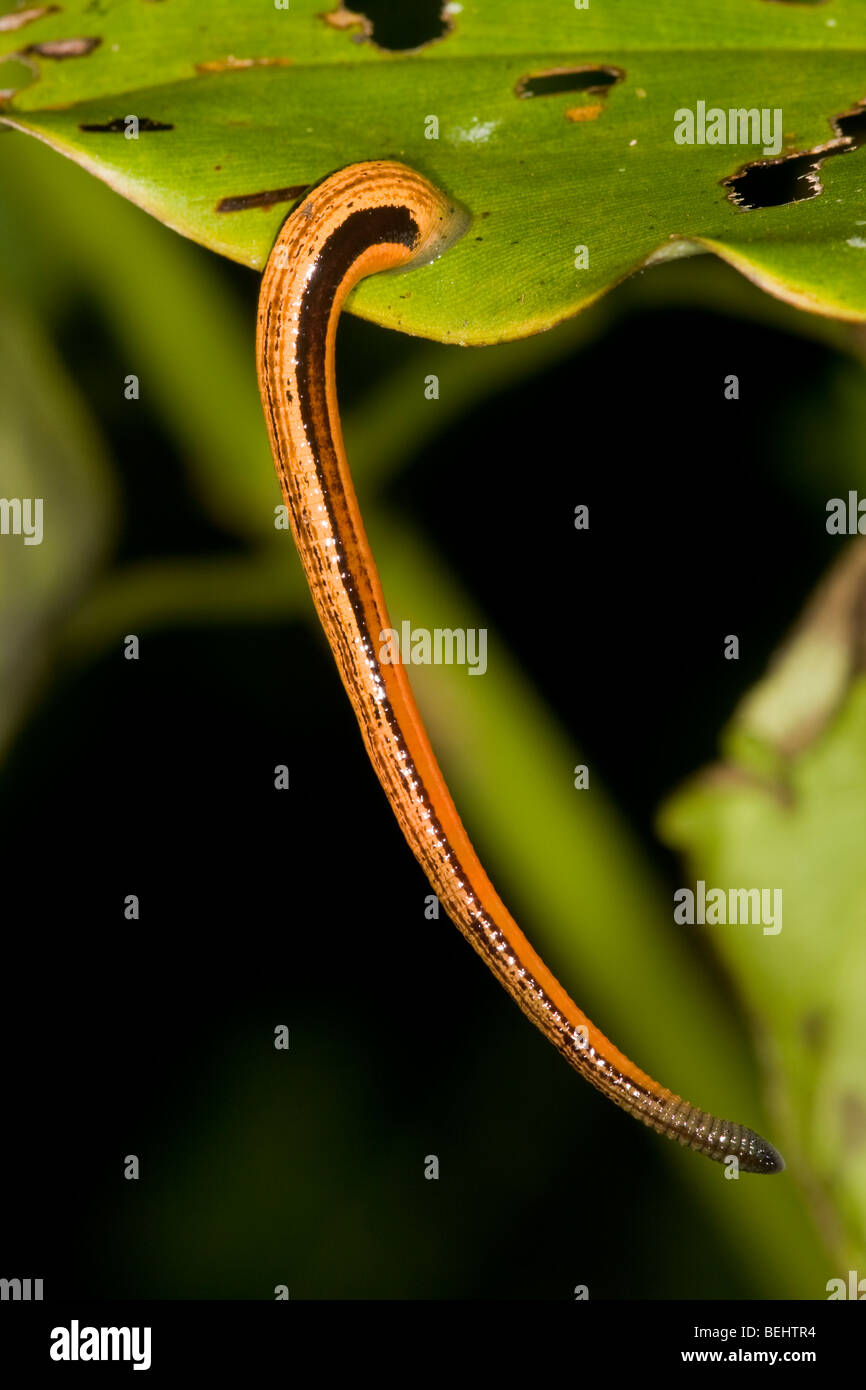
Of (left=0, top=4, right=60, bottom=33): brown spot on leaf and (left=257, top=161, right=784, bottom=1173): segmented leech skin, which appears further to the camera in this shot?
(left=257, top=161, right=784, bottom=1173): segmented leech skin

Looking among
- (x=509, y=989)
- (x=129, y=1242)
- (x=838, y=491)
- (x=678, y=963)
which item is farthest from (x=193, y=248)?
(x=129, y=1242)

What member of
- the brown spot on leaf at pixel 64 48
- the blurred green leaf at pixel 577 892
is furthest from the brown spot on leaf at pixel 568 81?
the blurred green leaf at pixel 577 892

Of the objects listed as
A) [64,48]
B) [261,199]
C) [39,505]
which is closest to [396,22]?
[261,199]

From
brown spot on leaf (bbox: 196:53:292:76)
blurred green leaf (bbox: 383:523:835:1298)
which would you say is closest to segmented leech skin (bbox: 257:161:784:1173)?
brown spot on leaf (bbox: 196:53:292:76)

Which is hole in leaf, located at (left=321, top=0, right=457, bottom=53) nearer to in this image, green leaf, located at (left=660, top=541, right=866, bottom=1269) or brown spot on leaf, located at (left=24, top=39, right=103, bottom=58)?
brown spot on leaf, located at (left=24, top=39, right=103, bottom=58)

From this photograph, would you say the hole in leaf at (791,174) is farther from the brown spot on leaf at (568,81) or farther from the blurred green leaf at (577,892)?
the blurred green leaf at (577,892)

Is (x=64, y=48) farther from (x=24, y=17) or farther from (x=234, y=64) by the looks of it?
(x=234, y=64)
